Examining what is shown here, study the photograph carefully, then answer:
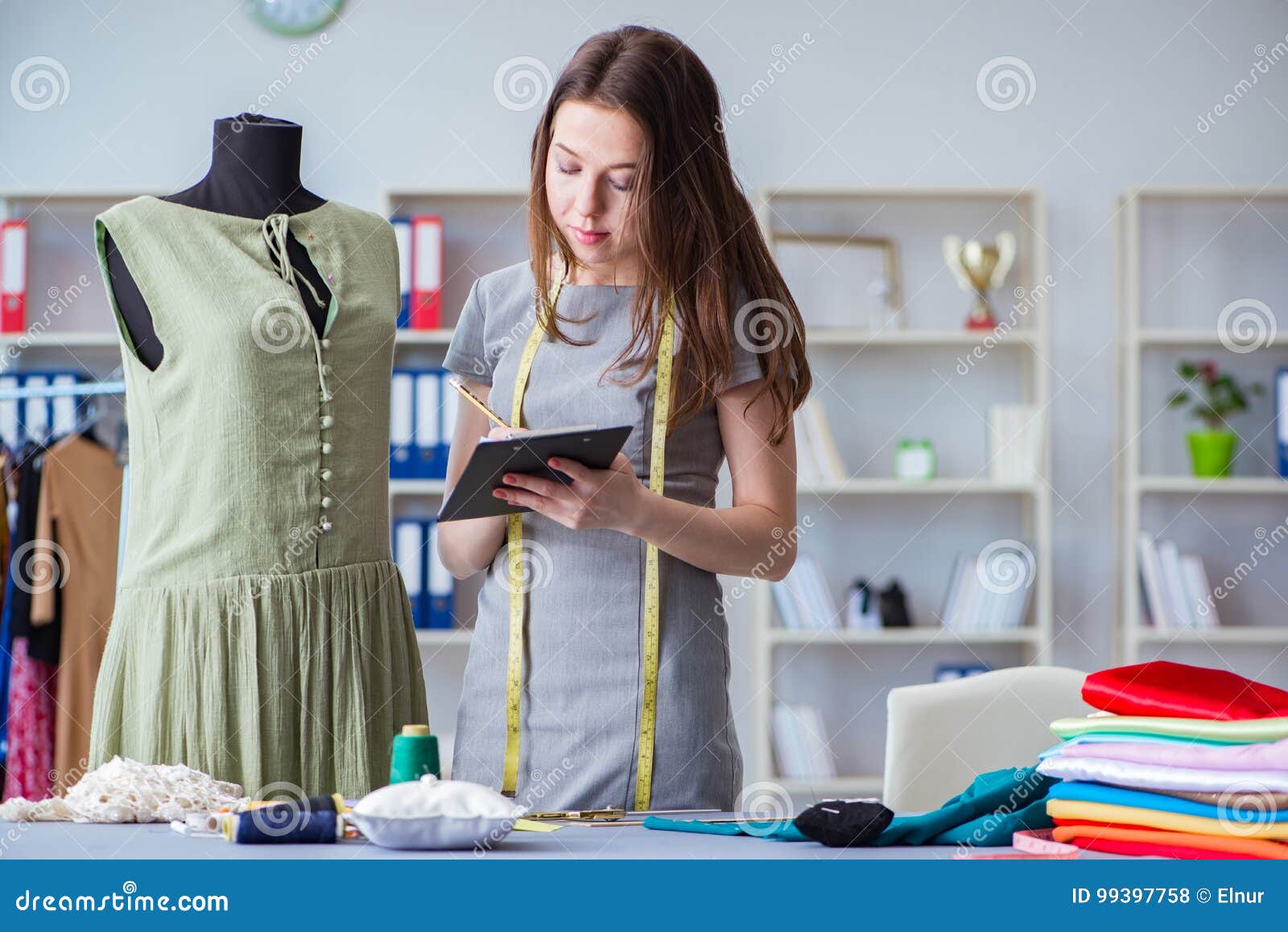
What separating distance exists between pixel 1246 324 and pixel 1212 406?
34 cm

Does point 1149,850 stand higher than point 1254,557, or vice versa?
point 1254,557

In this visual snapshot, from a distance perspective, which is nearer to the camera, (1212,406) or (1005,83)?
(1212,406)

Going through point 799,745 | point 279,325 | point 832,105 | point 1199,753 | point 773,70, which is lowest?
point 799,745

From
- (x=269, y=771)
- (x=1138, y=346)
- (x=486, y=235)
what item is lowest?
(x=269, y=771)

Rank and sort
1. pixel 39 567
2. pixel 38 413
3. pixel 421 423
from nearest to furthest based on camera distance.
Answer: pixel 39 567, pixel 38 413, pixel 421 423

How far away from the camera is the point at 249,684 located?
4.77 ft

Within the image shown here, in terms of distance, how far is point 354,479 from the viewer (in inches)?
60.6

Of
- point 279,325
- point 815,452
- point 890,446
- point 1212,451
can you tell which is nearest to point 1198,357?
point 1212,451

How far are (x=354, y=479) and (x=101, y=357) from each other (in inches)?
108

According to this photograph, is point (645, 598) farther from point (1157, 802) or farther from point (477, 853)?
point (1157, 802)

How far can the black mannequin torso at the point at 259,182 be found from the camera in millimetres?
1568
